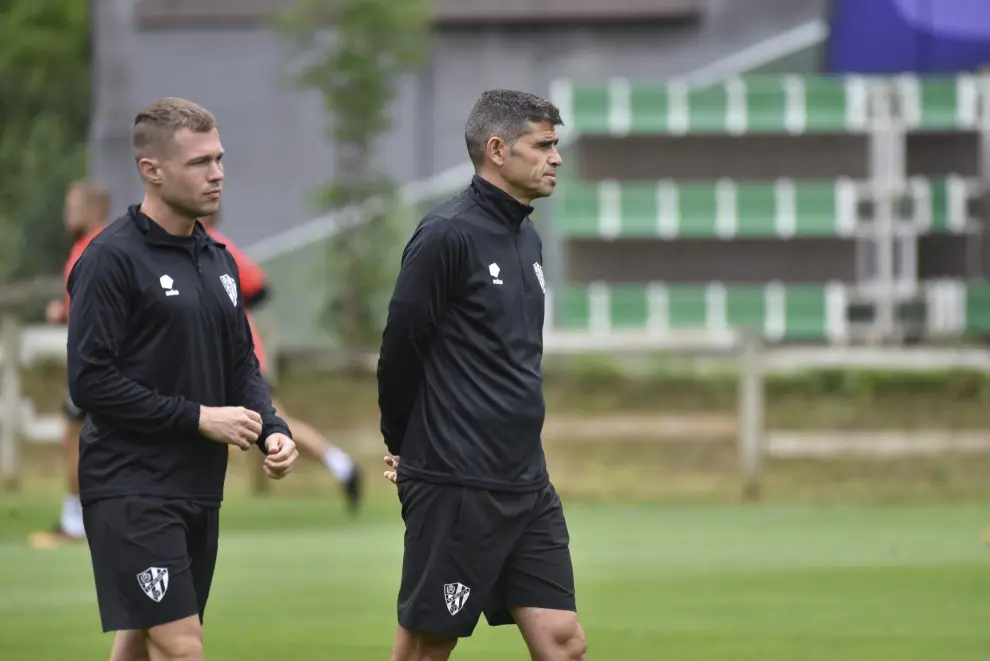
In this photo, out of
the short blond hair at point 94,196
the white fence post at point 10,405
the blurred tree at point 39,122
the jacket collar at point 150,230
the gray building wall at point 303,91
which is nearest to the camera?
the jacket collar at point 150,230

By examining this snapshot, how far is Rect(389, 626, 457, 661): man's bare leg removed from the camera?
5.76m

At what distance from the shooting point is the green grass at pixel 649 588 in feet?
27.2

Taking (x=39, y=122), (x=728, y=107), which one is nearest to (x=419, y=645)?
(x=728, y=107)

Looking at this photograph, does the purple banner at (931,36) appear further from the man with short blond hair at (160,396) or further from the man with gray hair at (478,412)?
the man with short blond hair at (160,396)

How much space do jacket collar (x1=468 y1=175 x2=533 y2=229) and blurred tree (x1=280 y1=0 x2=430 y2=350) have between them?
17.2 meters

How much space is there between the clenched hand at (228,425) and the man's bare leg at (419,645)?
2.48 feet

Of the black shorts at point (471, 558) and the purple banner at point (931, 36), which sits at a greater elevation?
the purple banner at point (931, 36)

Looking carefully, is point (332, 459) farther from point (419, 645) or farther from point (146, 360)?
point (146, 360)

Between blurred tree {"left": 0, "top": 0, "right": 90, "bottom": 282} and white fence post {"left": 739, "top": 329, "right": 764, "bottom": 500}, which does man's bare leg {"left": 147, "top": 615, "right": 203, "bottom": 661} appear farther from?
blurred tree {"left": 0, "top": 0, "right": 90, "bottom": 282}

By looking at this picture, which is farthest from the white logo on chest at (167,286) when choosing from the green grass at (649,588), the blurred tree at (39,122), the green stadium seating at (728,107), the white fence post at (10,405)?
the blurred tree at (39,122)

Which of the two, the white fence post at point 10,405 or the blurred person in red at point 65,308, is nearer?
the blurred person in red at point 65,308

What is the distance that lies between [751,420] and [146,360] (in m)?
10.3

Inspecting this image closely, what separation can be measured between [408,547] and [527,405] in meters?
0.54

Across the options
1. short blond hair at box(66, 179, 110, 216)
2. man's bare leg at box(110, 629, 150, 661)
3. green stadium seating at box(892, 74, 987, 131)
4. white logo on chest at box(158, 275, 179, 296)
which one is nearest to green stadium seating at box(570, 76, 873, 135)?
green stadium seating at box(892, 74, 987, 131)
